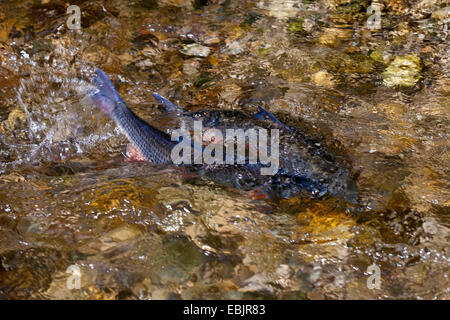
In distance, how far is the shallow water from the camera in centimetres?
290

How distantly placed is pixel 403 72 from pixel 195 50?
2.72m

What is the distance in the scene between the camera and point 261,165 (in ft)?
11.7

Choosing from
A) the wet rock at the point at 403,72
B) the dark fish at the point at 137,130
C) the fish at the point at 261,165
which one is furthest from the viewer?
the wet rock at the point at 403,72

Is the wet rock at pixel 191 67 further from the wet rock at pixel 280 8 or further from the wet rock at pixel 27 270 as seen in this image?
the wet rock at pixel 27 270

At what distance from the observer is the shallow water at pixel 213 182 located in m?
2.90

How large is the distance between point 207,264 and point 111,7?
4812mm

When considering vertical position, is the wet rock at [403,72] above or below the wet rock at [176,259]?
above

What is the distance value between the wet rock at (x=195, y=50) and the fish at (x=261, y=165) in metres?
1.80

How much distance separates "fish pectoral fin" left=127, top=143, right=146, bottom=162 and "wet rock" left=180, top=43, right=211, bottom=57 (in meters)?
2.23

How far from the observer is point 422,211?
130 inches

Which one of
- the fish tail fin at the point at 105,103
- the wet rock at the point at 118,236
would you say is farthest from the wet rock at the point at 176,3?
the wet rock at the point at 118,236

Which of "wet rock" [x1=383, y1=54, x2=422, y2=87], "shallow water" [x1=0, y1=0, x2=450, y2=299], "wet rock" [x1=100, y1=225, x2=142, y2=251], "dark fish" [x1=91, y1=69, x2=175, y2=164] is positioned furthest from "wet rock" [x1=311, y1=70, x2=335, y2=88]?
"wet rock" [x1=100, y1=225, x2=142, y2=251]
